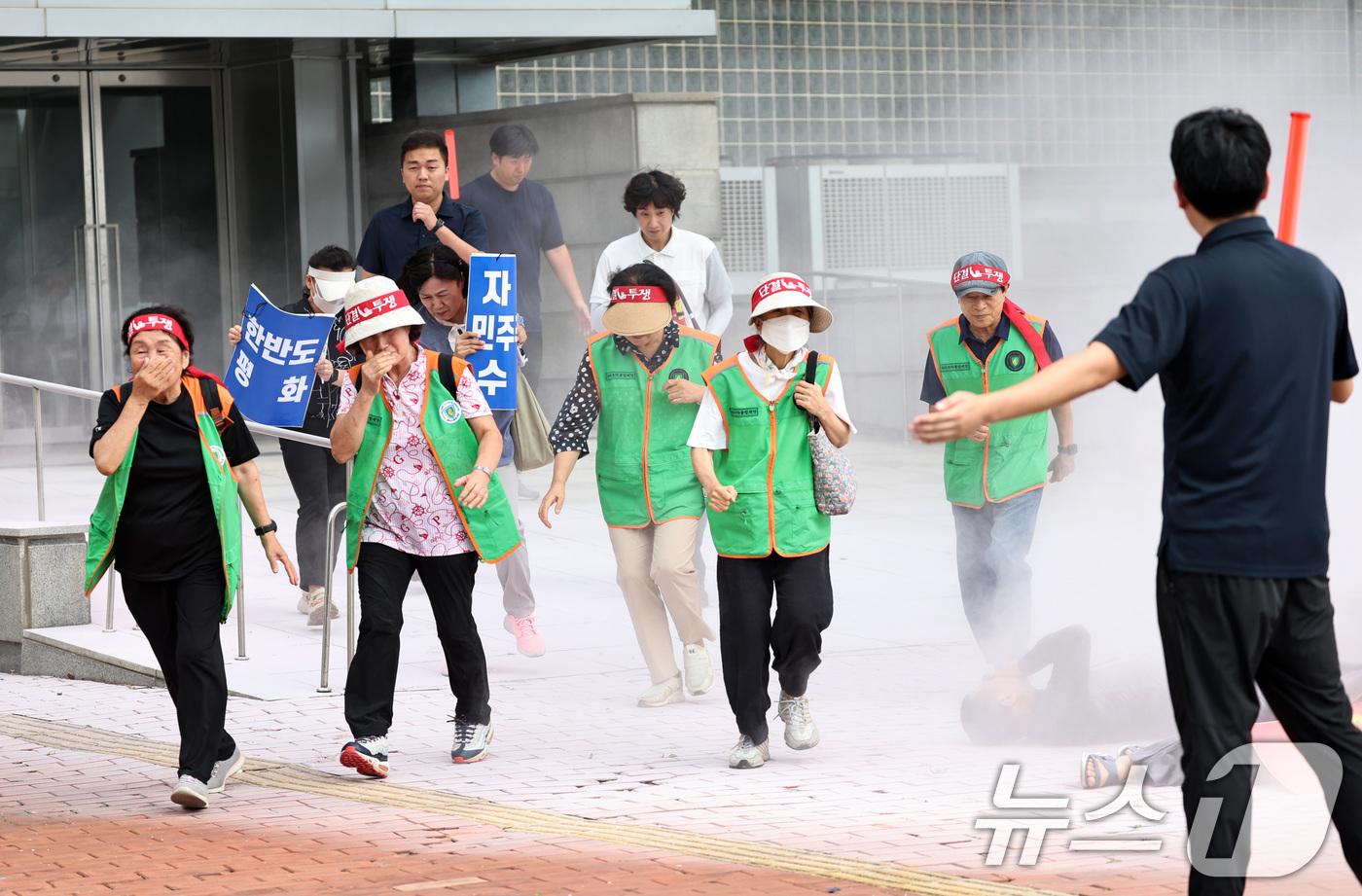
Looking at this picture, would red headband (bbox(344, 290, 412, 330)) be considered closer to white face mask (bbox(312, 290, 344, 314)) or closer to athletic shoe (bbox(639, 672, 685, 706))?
athletic shoe (bbox(639, 672, 685, 706))

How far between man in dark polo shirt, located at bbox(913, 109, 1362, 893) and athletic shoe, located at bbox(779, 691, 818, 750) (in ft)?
7.88

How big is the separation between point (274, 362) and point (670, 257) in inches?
71.1

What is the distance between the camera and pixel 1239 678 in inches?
146

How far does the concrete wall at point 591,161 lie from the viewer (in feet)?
43.9

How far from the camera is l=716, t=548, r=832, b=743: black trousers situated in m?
5.93

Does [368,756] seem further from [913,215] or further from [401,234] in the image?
[913,215]

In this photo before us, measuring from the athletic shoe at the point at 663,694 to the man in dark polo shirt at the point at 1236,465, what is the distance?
11.2 ft

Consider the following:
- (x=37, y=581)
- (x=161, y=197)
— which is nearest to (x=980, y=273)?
(x=37, y=581)

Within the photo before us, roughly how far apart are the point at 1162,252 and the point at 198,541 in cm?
1447

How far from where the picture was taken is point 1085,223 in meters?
18.7

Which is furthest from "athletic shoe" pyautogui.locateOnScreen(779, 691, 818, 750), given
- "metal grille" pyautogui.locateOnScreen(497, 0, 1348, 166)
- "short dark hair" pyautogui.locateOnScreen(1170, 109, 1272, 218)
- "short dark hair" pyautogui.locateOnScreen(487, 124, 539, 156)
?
"metal grille" pyautogui.locateOnScreen(497, 0, 1348, 166)

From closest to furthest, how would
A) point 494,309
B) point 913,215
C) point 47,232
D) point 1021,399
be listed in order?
point 1021,399 < point 494,309 < point 47,232 < point 913,215

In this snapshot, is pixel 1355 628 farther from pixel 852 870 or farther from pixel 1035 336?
pixel 852 870

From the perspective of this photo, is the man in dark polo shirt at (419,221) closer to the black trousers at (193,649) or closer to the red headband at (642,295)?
the red headband at (642,295)
